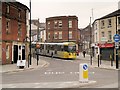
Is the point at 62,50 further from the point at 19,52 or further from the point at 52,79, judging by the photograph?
the point at 52,79

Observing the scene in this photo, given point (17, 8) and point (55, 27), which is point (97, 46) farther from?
point (55, 27)

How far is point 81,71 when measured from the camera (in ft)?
59.4

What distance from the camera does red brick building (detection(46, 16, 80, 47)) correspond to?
80875 mm

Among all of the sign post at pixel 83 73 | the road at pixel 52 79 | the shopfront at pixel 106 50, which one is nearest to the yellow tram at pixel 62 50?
the shopfront at pixel 106 50

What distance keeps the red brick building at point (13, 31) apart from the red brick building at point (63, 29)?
36.3 m

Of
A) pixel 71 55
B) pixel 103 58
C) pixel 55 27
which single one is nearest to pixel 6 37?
pixel 71 55

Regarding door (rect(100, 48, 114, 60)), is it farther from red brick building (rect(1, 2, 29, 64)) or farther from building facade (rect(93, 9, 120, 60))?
red brick building (rect(1, 2, 29, 64))

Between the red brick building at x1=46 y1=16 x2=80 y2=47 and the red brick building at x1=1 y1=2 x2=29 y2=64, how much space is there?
119 ft

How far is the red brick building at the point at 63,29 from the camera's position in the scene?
80875 mm

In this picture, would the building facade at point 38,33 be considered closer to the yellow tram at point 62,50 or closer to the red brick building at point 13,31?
the yellow tram at point 62,50

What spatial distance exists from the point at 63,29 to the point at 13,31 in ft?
137

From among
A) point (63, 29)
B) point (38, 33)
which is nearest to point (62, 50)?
point (38, 33)

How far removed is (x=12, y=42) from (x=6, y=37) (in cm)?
187

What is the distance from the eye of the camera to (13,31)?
40.0 meters
